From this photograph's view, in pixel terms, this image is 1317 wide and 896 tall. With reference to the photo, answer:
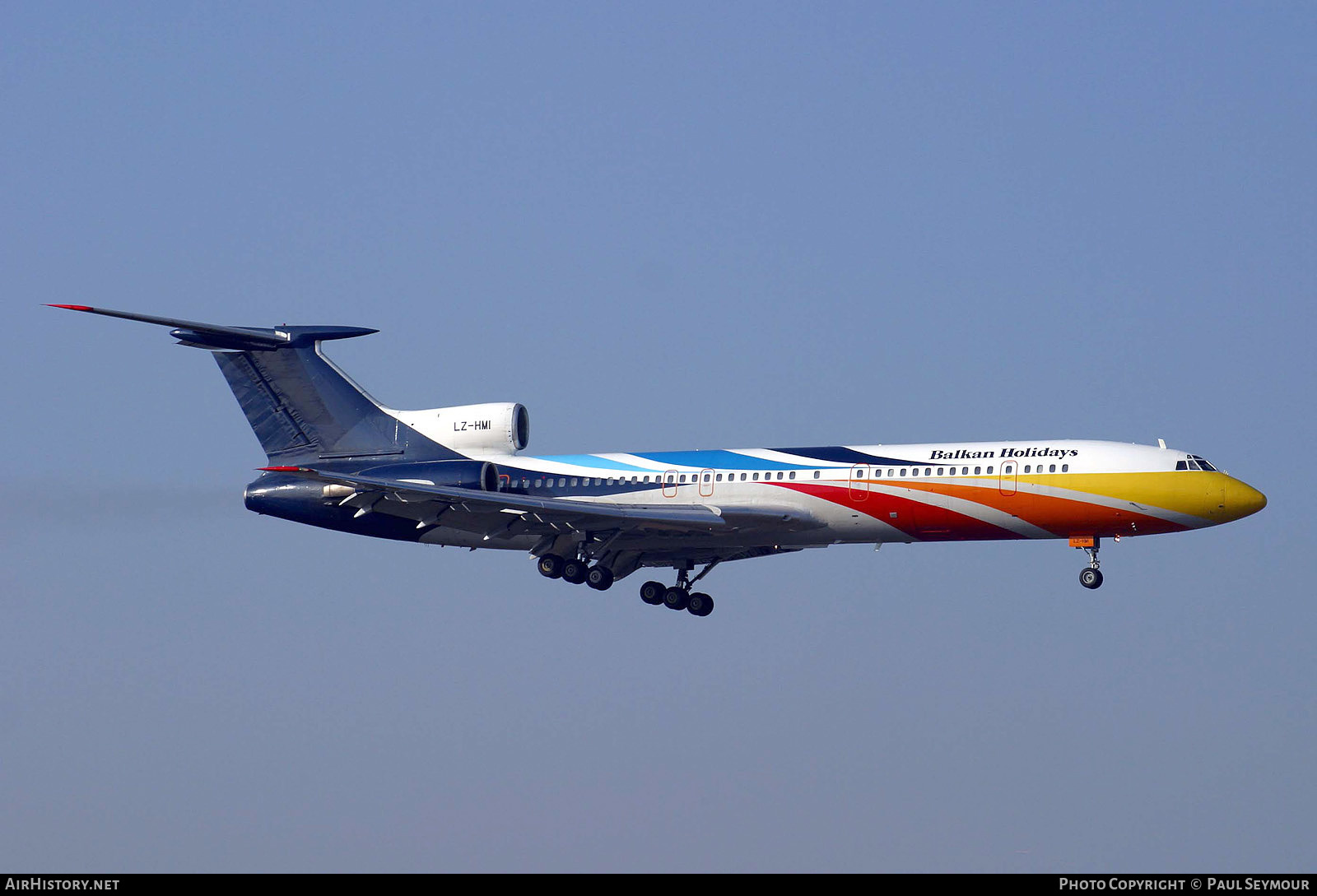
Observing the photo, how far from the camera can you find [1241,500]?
40.2 m

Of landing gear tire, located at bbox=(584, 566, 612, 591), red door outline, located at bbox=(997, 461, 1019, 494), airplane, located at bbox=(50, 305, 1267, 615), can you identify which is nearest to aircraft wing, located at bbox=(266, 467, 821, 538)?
airplane, located at bbox=(50, 305, 1267, 615)

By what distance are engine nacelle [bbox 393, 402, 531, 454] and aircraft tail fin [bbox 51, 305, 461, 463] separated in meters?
0.81

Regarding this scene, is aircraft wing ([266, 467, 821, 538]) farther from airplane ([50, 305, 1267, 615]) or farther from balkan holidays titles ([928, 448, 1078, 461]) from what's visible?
balkan holidays titles ([928, 448, 1078, 461])

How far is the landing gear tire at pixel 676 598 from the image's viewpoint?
46500 millimetres

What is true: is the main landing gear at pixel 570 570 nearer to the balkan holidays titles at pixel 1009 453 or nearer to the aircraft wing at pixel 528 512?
the aircraft wing at pixel 528 512

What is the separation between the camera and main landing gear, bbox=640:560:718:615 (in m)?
46.5

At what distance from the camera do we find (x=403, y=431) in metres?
46.1

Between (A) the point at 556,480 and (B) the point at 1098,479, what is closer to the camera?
(B) the point at 1098,479

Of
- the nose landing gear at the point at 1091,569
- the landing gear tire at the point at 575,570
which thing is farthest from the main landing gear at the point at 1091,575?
the landing gear tire at the point at 575,570

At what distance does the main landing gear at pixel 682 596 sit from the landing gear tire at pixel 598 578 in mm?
1987
